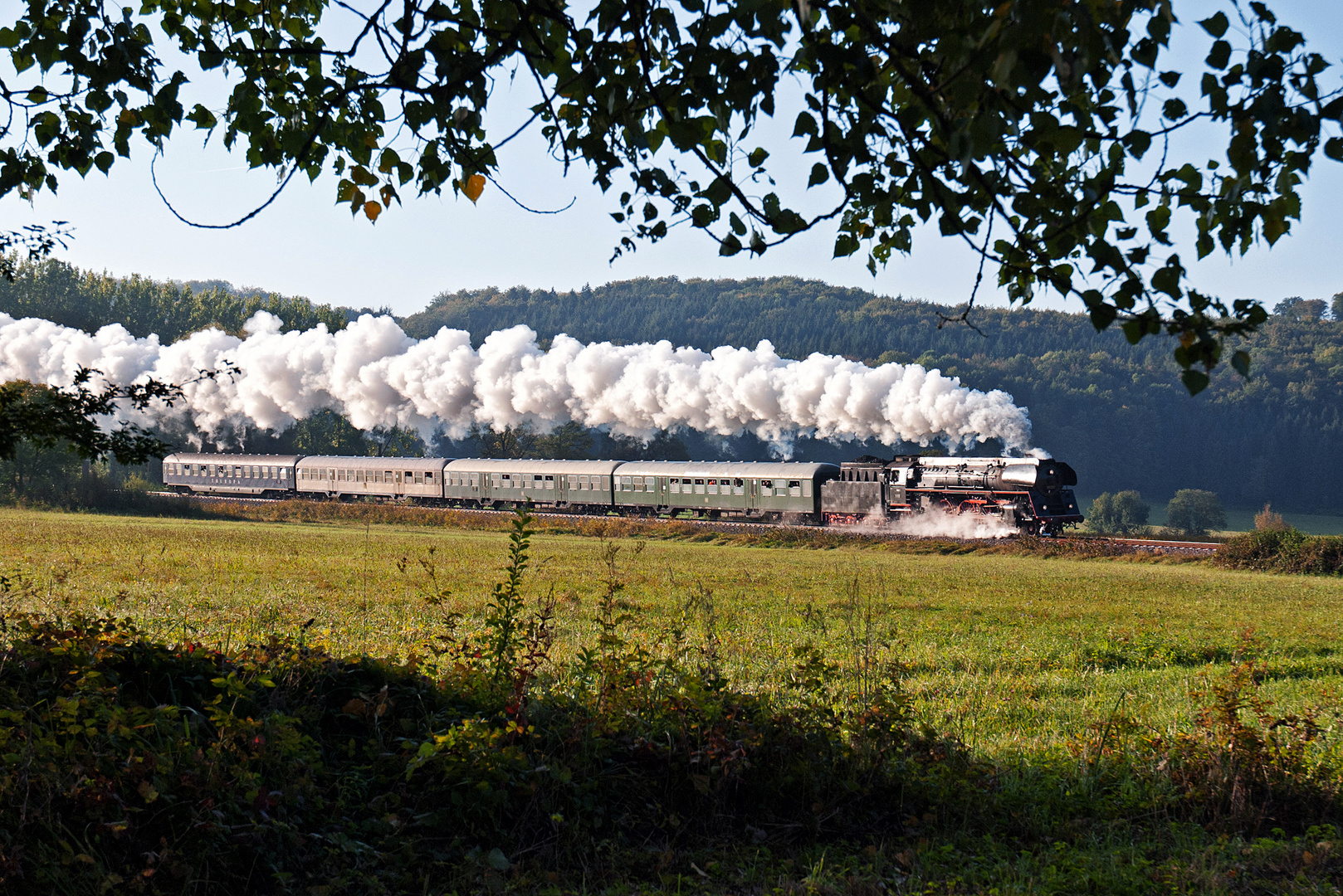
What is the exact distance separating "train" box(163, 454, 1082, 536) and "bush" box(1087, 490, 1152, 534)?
12167mm

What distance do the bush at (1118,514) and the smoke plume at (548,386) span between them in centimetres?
1294

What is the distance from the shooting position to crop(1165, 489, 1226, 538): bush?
59.0m

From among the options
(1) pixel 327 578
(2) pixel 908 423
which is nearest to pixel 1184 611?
(1) pixel 327 578

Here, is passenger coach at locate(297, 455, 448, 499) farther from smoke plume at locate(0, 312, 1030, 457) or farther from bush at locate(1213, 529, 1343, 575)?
bush at locate(1213, 529, 1343, 575)

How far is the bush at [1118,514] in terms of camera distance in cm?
5756

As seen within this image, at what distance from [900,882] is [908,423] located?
4074cm

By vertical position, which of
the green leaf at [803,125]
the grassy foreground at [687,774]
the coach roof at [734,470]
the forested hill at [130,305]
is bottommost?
the grassy foreground at [687,774]

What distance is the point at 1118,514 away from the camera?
192 ft

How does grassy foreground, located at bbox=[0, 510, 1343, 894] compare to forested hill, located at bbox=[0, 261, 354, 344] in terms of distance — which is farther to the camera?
forested hill, located at bbox=[0, 261, 354, 344]

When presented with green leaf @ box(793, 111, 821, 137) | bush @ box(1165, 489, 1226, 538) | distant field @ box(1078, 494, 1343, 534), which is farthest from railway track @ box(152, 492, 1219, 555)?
distant field @ box(1078, 494, 1343, 534)

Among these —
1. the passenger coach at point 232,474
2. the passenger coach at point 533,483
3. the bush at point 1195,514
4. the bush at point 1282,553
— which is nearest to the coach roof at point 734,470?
the passenger coach at point 533,483

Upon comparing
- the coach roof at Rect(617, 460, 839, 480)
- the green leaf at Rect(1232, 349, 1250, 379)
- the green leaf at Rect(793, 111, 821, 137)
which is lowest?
the coach roof at Rect(617, 460, 839, 480)

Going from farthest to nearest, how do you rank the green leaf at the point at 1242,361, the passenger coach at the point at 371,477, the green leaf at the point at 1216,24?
the passenger coach at the point at 371,477
the green leaf at the point at 1216,24
the green leaf at the point at 1242,361

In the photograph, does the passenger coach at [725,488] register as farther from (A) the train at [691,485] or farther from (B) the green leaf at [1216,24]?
(B) the green leaf at [1216,24]
